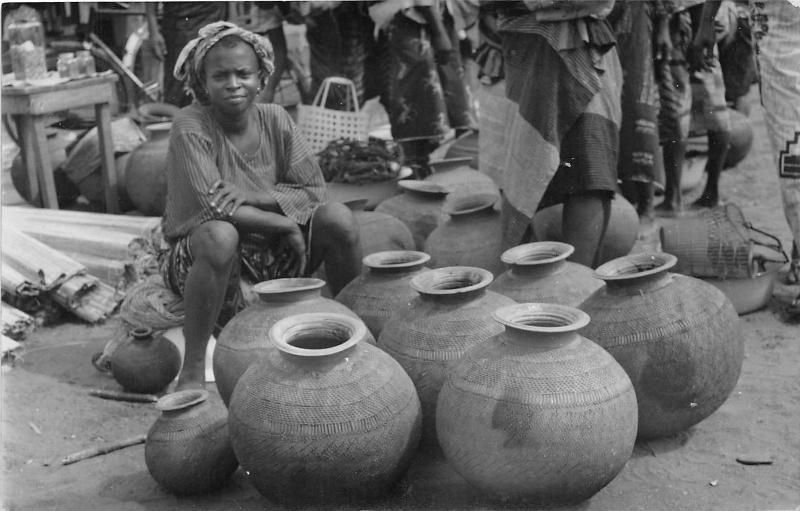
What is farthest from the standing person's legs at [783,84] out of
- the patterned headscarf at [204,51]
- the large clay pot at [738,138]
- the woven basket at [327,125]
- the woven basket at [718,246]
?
the large clay pot at [738,138]

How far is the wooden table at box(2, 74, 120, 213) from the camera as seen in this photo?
641 cm

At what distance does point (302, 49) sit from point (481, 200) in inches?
304

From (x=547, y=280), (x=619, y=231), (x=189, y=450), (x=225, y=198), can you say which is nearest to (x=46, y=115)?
(x=225, y=198)

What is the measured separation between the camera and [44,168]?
657 centimetres

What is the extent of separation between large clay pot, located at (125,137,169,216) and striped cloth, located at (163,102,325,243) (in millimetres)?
2513

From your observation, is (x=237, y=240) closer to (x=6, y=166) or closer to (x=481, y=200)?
(x=481, y=200)

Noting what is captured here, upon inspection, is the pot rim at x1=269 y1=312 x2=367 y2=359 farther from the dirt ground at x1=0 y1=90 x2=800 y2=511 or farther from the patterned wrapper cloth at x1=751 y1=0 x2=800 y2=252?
the patterned wrapper cloth at x1=751 y1=0 x2=800 y2=252

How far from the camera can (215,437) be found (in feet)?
10.6

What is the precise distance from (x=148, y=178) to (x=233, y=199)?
2911 mm

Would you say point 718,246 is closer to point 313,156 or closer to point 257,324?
point 313,156

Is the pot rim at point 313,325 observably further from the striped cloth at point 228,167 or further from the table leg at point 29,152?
the table leg at point 29,152

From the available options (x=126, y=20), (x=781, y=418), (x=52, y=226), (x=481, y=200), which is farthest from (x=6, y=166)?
(x=781, y=418)

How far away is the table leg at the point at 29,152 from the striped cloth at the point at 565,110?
12.5 ft

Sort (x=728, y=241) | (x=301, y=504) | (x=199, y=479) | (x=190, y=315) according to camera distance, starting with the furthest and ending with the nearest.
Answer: (x=728, y=241) < (x=190, y=315) < (x=199, y=479) < (x=301, y=504)
